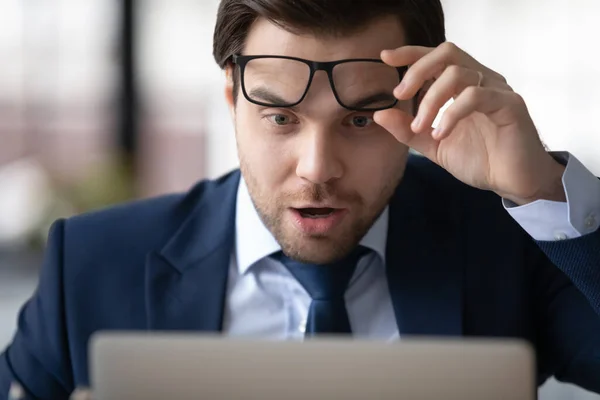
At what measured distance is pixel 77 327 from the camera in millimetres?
1680

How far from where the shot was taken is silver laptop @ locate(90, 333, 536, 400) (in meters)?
0.93

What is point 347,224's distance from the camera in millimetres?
1611

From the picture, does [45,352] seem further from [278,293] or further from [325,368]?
[325,368]

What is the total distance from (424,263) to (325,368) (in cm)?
84

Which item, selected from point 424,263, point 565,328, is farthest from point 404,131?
point 565,328

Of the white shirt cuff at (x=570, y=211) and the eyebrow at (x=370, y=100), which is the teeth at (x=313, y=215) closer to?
the eyebrow at (x=370, y=100)

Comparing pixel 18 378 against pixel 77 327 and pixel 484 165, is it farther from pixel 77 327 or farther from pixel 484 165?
pixel 484 165

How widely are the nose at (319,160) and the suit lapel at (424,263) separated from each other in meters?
0.30

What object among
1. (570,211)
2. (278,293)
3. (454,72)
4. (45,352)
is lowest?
(45,352)

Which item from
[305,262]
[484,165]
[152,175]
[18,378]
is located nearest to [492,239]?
[484,165]

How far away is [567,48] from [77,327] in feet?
10.8

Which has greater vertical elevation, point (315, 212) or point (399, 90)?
point (399, 90)

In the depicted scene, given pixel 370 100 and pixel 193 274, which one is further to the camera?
pixel 193 274

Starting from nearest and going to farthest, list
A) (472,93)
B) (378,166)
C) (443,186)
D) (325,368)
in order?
(325,368) → (472,93) → (378,166) → (443,186)
